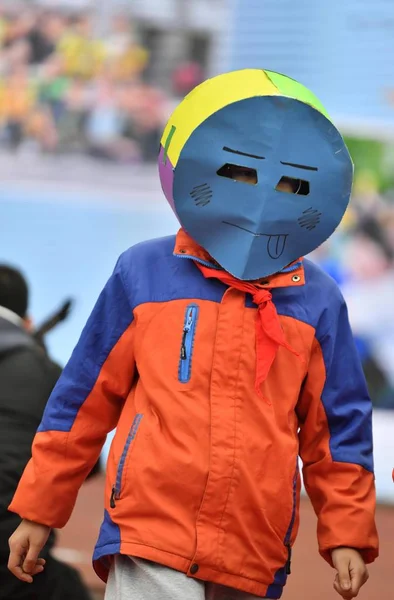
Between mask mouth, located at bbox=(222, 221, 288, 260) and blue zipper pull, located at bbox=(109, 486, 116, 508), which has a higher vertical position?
mask mouth, located at bbox=(222, 221, 288, 260)

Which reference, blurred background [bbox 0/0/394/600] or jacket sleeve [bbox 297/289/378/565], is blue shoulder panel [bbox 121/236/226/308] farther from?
blurred background [bbox 0/0/394/600]

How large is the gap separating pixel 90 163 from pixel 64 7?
91cm

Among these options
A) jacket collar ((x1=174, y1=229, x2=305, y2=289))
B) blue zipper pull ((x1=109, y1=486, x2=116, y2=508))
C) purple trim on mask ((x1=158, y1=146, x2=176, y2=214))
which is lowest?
blue zipper pull ((x1=109, y1=486, x2=116, y2=508))

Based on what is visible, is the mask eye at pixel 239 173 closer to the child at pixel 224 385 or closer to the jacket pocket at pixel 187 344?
the child at pixel 224 385

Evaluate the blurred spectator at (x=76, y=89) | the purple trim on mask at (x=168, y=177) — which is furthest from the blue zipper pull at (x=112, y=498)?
the blurred spectator at (x=76, y=89)

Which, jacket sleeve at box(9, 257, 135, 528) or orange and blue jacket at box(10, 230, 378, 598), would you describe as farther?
jacket sleeve at box(9, 257, 135, 528)

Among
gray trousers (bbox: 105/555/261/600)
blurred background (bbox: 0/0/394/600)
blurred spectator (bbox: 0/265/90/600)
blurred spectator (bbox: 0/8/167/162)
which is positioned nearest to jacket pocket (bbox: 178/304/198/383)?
gray trousers (bbox: 105/555/261/600)

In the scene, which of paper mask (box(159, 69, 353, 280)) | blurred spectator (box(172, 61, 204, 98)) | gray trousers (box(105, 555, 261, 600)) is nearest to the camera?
gray trousers (box(105, 555, 261, 600))

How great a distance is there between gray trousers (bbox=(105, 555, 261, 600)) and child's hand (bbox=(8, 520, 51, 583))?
19 centimetres

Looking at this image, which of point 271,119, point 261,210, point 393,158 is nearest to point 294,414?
point 261,210

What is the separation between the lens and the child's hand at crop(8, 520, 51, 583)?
242 centimetres

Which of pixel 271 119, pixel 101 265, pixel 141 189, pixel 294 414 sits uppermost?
pixel 271 119

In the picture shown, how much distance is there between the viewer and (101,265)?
22.0 ft

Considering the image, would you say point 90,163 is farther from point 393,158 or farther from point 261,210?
point 261,210
